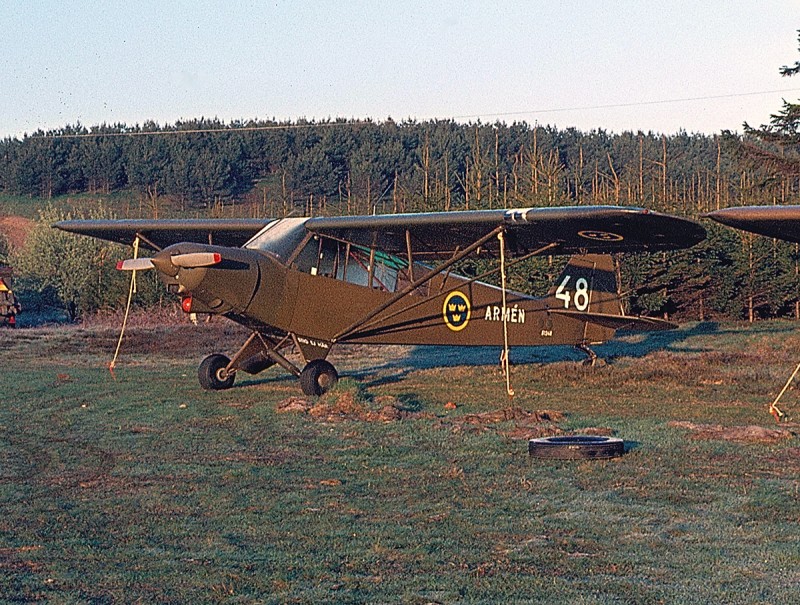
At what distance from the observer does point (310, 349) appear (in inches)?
639

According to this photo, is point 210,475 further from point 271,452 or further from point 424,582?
point 424,582

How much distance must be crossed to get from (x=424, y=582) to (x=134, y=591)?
61.1 inches

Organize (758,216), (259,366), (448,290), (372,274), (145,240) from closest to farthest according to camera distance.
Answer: (758,216) < (372,274) < (259,366) < (448,290) < (145,240)

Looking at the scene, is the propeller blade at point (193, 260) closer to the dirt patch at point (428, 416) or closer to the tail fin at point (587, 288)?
the dirt patch at point (428, 416)

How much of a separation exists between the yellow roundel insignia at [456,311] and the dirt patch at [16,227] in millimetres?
73339

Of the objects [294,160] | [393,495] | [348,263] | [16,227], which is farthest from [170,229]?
[294,160]

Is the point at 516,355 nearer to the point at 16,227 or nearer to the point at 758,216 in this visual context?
the point at 758,216

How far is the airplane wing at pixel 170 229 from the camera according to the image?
17.9m

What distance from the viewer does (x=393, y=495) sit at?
8398 millimetres

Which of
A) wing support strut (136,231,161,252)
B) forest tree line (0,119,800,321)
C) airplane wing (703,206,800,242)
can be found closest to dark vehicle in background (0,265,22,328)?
wing support strut (136,231,161,252)

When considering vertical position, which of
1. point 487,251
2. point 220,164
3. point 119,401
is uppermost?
point 220,164

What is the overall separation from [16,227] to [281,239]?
82897 millimetres

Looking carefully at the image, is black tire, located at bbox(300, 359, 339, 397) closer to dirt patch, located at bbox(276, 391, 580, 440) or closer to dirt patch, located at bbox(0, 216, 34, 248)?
dirt patch, located at bbox(276, 391, 580, 440)

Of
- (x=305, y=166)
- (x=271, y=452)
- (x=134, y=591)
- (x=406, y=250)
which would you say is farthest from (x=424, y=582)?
(x=305, y=166)
